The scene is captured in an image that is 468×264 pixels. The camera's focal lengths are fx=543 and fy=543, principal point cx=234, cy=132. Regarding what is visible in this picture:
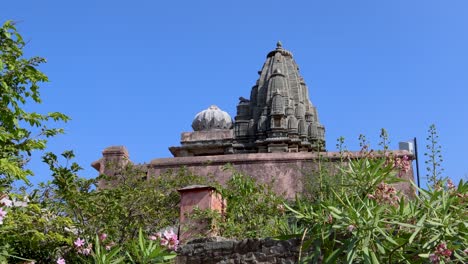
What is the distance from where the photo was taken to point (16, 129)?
5.18 m

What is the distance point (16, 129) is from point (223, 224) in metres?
2.89

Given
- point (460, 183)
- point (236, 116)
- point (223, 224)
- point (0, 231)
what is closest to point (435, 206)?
point (460, 183)

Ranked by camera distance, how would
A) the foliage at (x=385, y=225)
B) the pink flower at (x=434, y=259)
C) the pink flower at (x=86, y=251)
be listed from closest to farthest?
the pink flower at (x=434, y=259) < the foliage at (x=385, y=225) < the pink flower at (x=86, y=251)

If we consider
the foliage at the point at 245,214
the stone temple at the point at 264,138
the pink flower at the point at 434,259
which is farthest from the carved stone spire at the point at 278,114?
the pink flower at the point at 434,259

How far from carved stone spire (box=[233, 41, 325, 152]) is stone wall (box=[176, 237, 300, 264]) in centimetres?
1192

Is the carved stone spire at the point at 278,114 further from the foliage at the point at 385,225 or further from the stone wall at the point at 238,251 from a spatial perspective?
the foliage at the point at 385,225

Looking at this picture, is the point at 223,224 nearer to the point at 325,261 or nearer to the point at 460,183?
the point at 325,261

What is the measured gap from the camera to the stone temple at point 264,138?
1106 cm

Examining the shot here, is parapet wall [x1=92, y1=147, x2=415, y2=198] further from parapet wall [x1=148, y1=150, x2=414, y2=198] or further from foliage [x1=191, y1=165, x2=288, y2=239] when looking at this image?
foliage [x1=191, y1=165, x2=288, y2=239]

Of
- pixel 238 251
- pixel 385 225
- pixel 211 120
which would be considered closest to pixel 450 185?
pixel 385 225

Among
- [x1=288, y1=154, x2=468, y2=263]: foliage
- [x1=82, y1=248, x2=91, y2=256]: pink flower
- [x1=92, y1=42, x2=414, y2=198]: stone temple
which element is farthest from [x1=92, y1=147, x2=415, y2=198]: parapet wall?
[x1=288, y1=154, x2=468, y2=263]: foliage

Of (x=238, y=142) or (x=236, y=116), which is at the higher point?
(x=236, y=116)

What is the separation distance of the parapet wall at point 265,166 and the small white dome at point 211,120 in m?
10.2

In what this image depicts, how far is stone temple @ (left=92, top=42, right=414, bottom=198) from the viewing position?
11.1 metres
